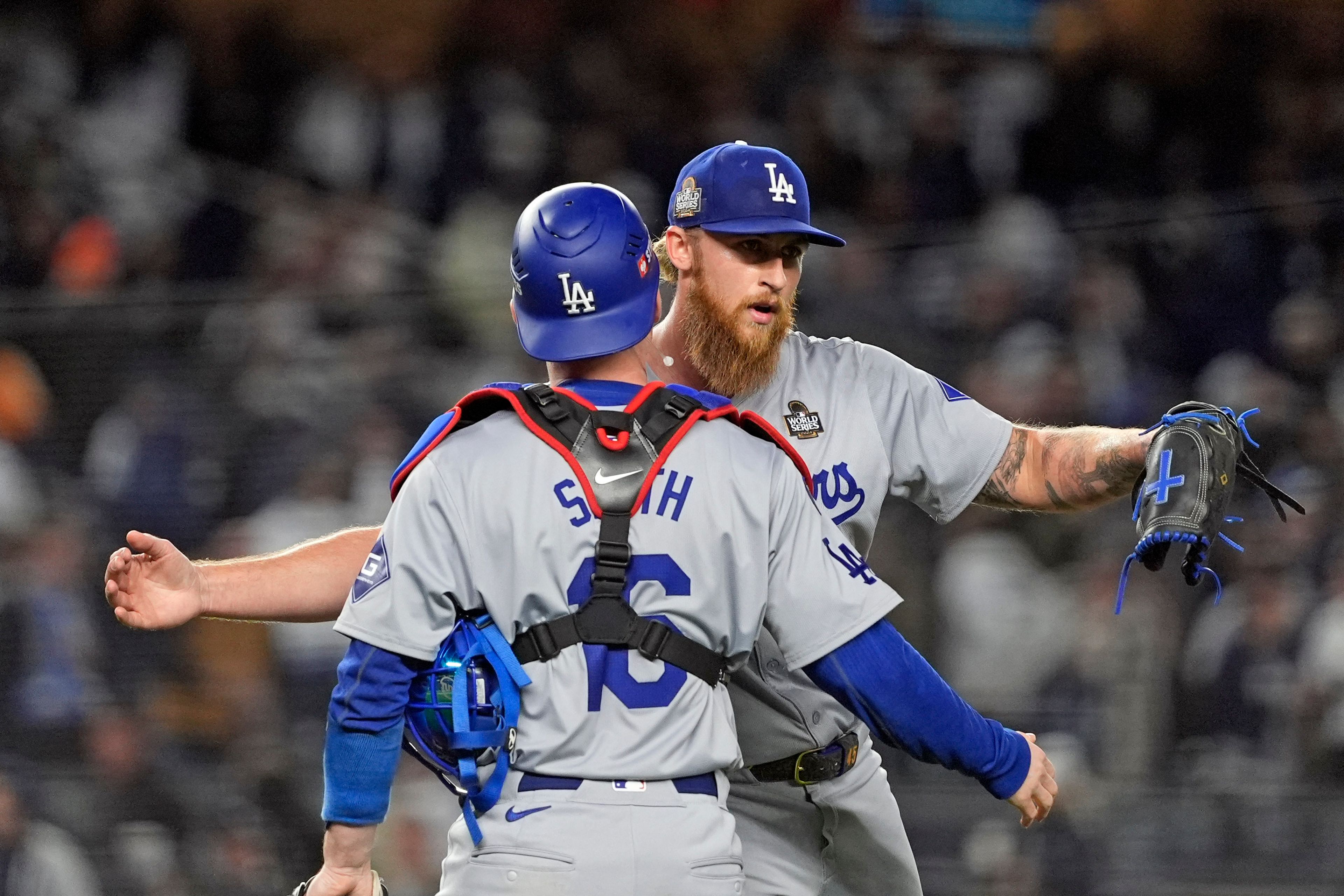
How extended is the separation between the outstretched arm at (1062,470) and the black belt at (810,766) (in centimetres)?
62

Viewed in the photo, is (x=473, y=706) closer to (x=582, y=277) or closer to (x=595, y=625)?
(x=595, y=625)

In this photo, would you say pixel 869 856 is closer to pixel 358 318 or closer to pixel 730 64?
pixel 358 318

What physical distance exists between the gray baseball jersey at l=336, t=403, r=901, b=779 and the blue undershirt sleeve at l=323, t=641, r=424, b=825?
0.04 meters

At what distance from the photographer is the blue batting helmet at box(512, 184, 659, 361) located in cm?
280

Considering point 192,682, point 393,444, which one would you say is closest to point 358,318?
point 393,444

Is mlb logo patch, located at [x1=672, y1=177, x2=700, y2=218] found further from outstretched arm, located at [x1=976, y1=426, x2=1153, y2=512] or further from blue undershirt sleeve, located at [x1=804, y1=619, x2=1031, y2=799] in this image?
blue undershirt sleeve, located at [x1=804, y1=619, x2=1031, y2=799]

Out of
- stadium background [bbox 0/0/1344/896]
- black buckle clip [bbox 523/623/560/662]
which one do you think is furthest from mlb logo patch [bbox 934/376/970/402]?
stadium background [bbox 0/0/1344/896]

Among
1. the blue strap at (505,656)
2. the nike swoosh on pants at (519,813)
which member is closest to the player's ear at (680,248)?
the blue strap at (505,656)

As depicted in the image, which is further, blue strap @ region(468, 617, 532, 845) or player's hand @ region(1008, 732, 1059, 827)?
player's hand @ region(1008, 732, 1059, 827)

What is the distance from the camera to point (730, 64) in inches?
384

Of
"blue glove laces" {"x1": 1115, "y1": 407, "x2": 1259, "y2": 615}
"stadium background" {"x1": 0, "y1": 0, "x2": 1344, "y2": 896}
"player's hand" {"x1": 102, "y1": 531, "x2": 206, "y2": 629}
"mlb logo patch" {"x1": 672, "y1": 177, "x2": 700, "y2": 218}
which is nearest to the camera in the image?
"player's hand" {"x1": 102, "y1": 531, "x2": 206, "y2": 629}

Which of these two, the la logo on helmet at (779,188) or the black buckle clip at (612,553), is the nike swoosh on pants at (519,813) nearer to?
the black buckle clip at (612,553)

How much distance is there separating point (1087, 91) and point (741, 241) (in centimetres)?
655

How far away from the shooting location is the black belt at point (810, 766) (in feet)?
11.4
